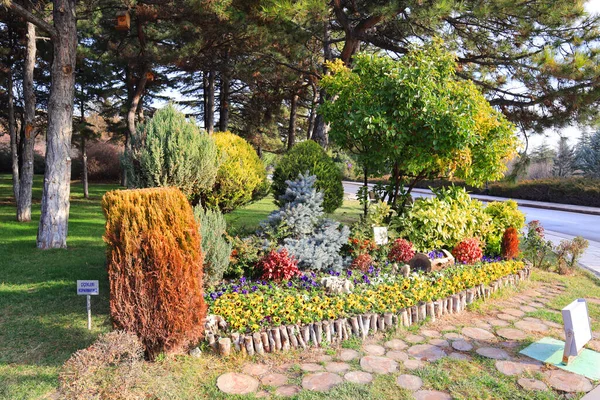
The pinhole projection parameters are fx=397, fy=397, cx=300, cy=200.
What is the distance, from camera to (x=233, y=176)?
6129mm

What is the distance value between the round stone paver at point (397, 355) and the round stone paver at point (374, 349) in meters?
0.06

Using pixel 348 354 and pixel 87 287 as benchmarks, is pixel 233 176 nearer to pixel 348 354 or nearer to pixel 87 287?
pixel 87 287

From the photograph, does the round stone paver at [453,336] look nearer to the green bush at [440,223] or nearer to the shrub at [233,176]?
the green bush at [440,223]

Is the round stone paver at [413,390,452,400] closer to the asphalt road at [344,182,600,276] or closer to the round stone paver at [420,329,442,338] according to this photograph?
the round stone paver at [420,329,442,338]

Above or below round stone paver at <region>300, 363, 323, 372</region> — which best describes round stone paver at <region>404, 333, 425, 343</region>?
above

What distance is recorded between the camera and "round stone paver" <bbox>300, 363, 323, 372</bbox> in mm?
3247

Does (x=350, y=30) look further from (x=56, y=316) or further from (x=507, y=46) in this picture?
(x=56, y=316)

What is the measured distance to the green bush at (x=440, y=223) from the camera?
6.32 metres

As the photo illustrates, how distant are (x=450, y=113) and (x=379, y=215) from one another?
1874 millimetres

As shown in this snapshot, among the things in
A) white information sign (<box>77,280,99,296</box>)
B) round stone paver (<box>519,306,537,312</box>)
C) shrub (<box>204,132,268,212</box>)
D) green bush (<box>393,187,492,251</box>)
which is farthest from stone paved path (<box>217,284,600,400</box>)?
shrub (<box>204,132,268,212</box>)

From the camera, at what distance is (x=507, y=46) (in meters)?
9.66

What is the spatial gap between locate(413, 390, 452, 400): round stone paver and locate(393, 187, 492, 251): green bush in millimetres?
3533

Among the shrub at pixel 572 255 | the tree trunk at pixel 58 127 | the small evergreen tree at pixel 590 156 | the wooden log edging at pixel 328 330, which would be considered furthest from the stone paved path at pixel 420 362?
the small evergreen tree at pixel 590 156

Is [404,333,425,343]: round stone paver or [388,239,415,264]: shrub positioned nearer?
[404,333,425,343]: round stone paver
